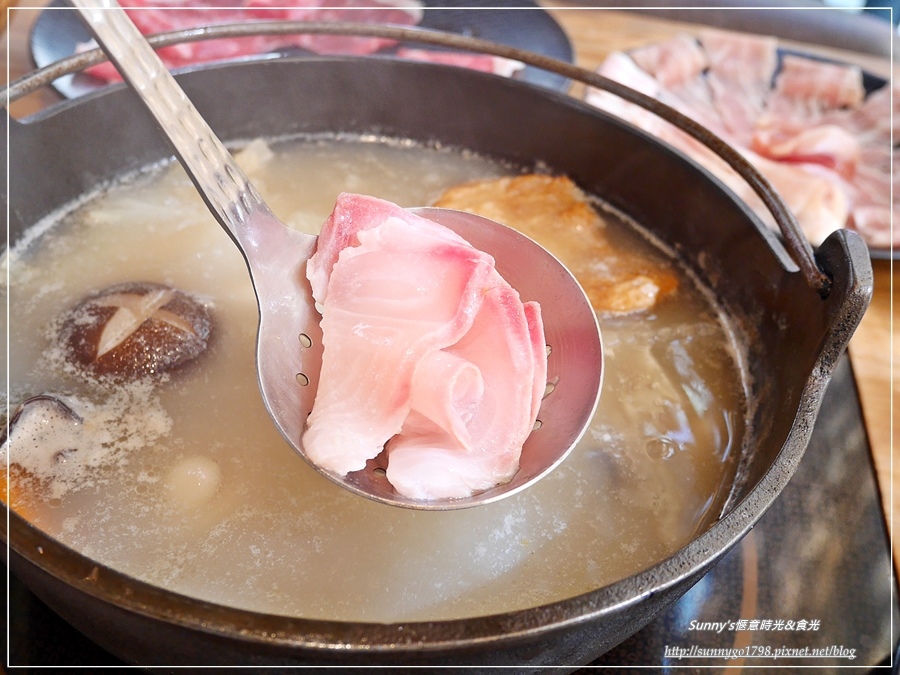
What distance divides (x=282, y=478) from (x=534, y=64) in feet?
3.39

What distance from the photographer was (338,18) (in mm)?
2674

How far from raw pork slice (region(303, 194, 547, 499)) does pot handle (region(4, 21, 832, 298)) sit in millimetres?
503

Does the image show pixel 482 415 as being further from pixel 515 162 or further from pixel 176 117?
pixel 515 162

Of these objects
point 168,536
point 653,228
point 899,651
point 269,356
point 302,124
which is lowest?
point 899,651

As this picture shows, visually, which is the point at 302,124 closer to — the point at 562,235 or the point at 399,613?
the point at 562,235

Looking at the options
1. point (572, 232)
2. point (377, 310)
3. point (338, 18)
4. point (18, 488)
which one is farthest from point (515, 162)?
point (18, 488)

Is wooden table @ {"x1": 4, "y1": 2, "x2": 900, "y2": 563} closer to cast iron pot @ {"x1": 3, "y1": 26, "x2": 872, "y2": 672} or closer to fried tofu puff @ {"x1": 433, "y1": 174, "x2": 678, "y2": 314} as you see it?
cast iron pot @ {"x1": 3, "y1": 26, "x2": 872, "y2": 672}

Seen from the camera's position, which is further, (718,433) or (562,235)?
(562,235)

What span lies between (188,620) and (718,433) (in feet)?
3.31

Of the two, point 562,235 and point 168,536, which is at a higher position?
point 562,235

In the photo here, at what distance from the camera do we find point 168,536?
1.09 metres

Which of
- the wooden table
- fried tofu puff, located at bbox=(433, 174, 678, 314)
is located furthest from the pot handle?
the wooden table

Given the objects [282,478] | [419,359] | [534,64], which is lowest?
[282,478]

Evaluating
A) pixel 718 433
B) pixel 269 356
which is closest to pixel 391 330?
pixel 269 356
